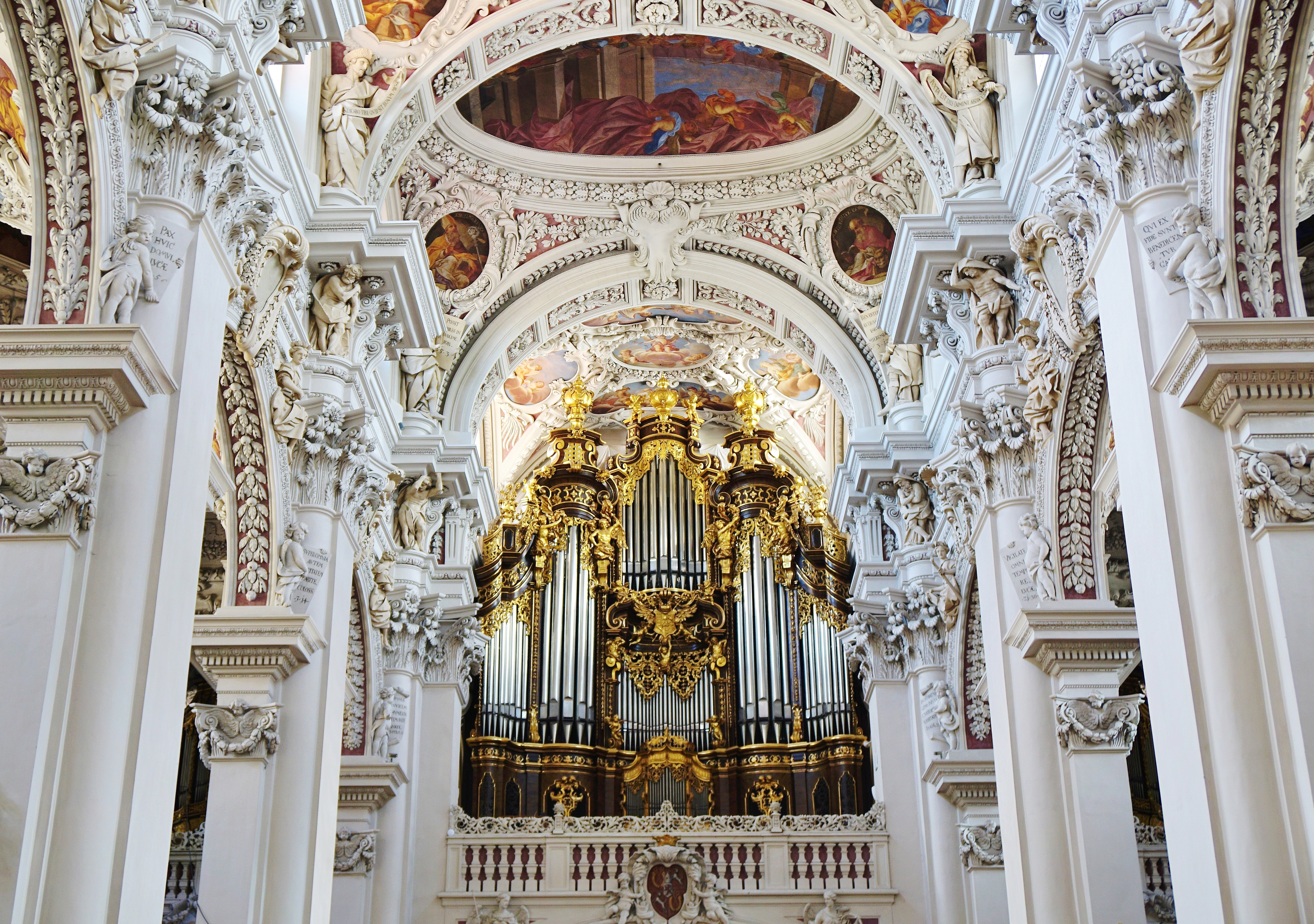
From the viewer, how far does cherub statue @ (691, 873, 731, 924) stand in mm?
16281

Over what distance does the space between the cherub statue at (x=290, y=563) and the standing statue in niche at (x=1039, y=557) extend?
5524 mm

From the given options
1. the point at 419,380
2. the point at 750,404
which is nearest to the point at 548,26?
the point at 419,380

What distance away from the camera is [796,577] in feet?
68.3

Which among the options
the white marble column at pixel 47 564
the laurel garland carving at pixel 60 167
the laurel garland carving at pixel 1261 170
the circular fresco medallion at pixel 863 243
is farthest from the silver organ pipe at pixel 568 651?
the laurel garland carving at pixel 1261 170

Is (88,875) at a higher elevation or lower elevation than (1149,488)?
lower

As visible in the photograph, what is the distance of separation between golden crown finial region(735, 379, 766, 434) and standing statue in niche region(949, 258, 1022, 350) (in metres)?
9.18

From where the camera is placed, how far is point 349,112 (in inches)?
521

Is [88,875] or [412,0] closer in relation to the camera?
[88,875]

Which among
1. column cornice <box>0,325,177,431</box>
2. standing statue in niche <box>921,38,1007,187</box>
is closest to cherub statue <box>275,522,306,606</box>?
column cornice <box>0,325,177,431</box>

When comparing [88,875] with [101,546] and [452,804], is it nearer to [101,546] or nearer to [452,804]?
[101,546]

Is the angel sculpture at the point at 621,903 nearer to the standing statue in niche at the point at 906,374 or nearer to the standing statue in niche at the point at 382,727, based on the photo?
the standing statue in niche at the point at 382,727

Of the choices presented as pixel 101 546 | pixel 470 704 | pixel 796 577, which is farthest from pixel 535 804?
pixel 101 546

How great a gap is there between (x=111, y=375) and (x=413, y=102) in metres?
7.03

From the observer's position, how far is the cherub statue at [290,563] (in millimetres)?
11641
